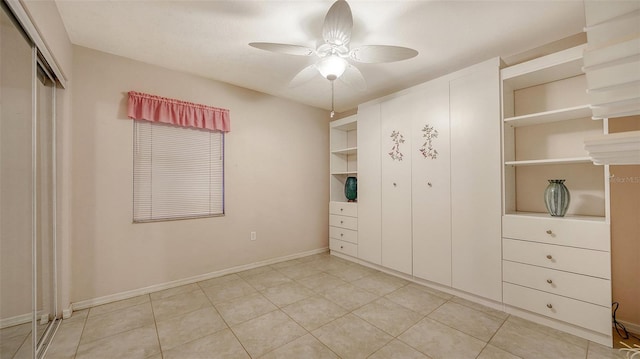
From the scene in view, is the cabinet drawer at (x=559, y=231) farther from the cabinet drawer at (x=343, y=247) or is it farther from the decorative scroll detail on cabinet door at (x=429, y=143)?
the cabinet drawer at (x=343, y=247)

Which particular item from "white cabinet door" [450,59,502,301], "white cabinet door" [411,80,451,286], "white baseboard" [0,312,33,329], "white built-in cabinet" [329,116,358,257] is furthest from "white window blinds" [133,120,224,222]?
"white cabinet door" [450,59,502,301]

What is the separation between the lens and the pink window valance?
2.47 m

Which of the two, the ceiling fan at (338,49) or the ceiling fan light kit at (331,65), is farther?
the ceiling fan light kit at (331,65)

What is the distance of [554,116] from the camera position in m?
2.04

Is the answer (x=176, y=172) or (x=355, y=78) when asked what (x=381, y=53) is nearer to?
A: (x=355, y=78)

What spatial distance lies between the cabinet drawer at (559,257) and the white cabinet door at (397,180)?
99 cm

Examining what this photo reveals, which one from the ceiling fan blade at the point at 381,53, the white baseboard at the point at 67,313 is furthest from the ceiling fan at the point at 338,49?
the white baseboard at the point at 67,313

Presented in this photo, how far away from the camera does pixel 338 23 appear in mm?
1506

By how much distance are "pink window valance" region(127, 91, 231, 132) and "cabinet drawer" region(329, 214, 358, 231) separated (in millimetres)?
2094

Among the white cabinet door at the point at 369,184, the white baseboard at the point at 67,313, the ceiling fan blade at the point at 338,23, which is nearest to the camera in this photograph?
the ceiling fan blade at the point at 338,23

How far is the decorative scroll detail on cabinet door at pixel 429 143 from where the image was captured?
2.63 metres

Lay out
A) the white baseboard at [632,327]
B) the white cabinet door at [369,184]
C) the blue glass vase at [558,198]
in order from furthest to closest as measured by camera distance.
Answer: the white cabinet door at [369,184] < the blue glass vase at [558,198] < the white baseboard at [632,327]

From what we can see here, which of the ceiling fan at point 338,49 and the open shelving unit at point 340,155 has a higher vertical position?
the ceiling fan at point 338,49

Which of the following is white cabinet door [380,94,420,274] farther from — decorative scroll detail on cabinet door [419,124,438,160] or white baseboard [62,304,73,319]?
white baseboard [62,304,73,319]
